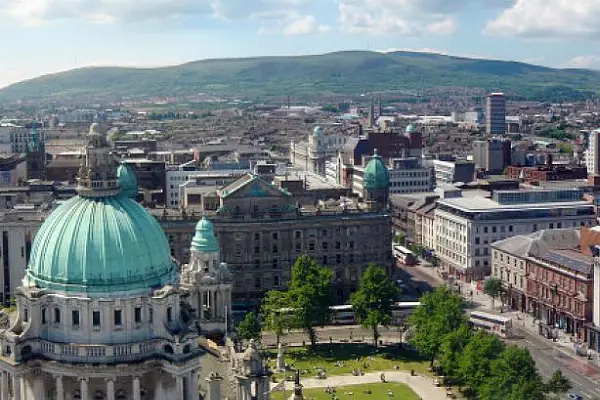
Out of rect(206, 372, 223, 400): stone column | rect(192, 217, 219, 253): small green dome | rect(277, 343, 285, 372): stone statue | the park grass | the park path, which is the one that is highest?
rect(192, 217, 219, 253): small green dome

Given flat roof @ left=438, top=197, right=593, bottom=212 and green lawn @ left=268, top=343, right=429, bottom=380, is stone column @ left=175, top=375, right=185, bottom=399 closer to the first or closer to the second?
green lawn @ left=268, top=343, right=429, bottom=380

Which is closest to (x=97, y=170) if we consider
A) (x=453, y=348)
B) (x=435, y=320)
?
(x=453, y=348)

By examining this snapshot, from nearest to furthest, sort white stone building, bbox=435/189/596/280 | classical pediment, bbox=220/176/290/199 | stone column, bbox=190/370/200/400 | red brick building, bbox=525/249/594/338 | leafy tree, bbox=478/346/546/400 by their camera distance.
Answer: stone column, bbox=190/370/200/400
leafy tree, bbox=478/346/546/400
red brick building, bbox=525/249/594/338
classical pediment, bbox=220/176/290/199
white stone building, bbox=435/189/596/280

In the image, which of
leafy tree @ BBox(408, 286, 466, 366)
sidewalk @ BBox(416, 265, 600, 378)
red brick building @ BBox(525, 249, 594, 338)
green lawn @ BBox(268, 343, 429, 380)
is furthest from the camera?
red brick building @ BBox(525, 249, 594, 338)

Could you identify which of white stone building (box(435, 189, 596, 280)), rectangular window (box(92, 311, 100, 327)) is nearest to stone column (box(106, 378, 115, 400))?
rectangular window (box(92, 311, 100, 327))

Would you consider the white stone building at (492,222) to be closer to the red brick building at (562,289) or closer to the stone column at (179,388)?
the red brick building at (562,289)

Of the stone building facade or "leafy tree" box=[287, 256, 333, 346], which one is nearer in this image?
"leafy tree" box=[287, 256, 333, 346]
